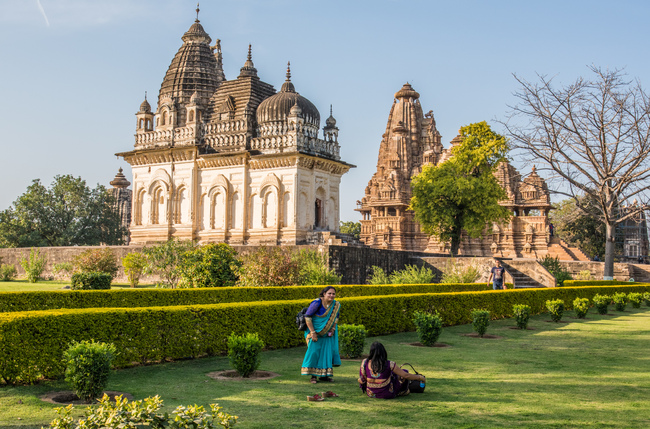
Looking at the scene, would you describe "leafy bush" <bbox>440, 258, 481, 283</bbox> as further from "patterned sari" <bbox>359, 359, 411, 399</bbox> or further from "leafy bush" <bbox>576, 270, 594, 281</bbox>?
"patterned sari" <bbox>359, 359, 411, 399</bbox>

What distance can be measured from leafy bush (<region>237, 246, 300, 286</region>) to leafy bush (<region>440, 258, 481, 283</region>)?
6908mm

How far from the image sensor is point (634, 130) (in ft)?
92.2

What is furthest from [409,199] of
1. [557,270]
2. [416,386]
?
[416,386]

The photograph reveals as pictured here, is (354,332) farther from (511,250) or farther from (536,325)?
(511,250)

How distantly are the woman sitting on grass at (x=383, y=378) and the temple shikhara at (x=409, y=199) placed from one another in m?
36.1

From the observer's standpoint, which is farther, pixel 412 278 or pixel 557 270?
pixel 557 270

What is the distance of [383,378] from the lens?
7785 mm

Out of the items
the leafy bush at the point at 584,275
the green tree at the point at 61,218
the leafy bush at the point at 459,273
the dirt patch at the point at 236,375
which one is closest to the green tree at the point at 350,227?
the green tree at the point at 61,218

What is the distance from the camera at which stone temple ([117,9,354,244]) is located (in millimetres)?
30438

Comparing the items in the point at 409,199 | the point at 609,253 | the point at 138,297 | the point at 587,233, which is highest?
the point at 409,199

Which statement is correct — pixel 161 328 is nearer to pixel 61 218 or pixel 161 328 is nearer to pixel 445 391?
pixel 445 391

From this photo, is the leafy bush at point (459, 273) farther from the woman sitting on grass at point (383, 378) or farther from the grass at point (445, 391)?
the woman sitting on grass at point (383, 378)

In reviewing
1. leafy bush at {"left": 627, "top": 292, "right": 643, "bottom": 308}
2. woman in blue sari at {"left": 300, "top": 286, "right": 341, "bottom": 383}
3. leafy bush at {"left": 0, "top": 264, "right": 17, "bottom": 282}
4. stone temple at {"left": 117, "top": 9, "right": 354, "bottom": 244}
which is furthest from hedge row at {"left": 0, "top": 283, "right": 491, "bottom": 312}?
leafy bush at {"left": 0, "top": 264, "right": 17, "bottom": 282}

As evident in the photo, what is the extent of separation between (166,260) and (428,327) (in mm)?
13248
